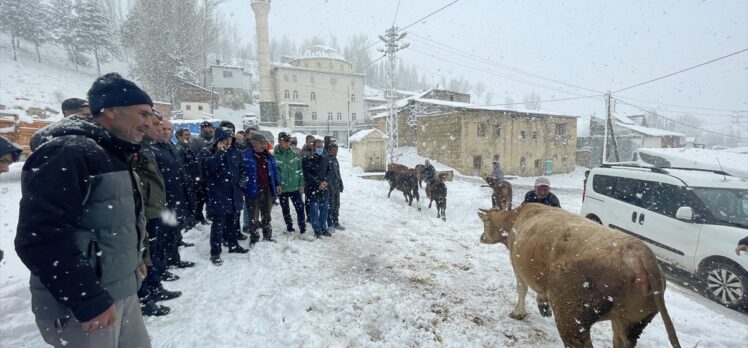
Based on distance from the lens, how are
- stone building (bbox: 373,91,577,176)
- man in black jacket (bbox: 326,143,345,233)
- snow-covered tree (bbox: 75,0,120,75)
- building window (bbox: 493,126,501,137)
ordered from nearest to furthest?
man in black jacket (bbox: 326,143,345,233)
stone building (bbox: 373,91,577,176)
building window (bbox: 493,126,501,137)
snow-covered tree (bbox: 75,0,120,75)

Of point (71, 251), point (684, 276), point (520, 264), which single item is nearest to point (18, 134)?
point (71, 251)

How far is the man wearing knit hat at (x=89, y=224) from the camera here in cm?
146

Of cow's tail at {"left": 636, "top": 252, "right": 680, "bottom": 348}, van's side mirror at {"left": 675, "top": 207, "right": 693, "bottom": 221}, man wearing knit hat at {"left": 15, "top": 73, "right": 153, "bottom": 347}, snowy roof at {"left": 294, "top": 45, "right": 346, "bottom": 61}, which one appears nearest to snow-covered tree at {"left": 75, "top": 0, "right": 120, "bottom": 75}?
snowy roof at {"left": 294, "top": 45, "right": 346, "bottom": 61}

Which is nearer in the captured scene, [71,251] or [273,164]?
[71,251]

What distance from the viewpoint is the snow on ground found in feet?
10.8

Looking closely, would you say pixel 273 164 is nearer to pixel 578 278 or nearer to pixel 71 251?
pixel 71 251

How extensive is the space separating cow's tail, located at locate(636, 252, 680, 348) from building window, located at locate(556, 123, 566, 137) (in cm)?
3459

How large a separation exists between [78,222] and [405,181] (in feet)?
34.6

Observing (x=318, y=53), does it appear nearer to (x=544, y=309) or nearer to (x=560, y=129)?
(x=560, y=129)

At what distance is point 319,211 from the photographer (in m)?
6.69

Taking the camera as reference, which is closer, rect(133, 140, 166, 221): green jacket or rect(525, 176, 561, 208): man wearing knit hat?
rect(133, 140, 166, 221): green jacket

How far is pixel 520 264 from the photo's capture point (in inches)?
141

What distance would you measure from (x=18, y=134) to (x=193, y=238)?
10320 mm

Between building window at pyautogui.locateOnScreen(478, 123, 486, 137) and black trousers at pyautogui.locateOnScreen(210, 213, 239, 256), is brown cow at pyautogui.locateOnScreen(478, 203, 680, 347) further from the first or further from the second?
building window at pyautogui.locateOnScreen(478, 123, 486, 137)
